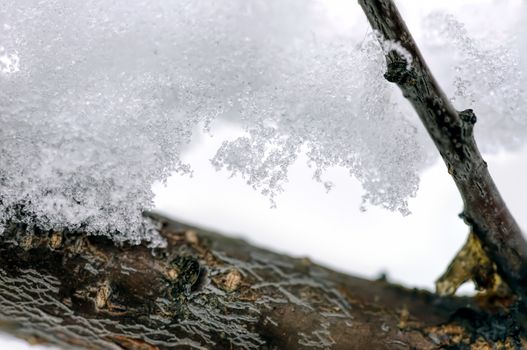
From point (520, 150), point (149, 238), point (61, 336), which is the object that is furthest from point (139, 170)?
point (520, 150)

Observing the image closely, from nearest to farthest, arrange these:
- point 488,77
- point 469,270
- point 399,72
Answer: point 399,72 < point 469,270 < point 488,77

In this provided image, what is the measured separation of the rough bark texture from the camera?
606 mm

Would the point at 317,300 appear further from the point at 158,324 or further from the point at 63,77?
the point at 63,77

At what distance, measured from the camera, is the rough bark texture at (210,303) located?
23.9 inches

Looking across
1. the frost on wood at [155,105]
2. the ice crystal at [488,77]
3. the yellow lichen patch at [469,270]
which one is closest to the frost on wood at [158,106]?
the frost on wood at [155,105]

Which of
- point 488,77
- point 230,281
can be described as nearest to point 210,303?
point 230,281

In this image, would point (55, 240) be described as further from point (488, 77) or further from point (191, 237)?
point (488, 77)

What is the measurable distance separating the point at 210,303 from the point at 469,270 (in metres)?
0.35

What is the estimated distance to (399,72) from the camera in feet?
1.89

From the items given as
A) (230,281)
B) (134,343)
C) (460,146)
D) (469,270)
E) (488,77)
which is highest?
(488,77)

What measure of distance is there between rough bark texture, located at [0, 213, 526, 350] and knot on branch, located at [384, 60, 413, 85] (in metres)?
0.24

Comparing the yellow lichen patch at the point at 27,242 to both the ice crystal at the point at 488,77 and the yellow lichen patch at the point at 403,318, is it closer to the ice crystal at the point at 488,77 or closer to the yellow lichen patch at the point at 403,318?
the yellow lichen patch at the point at 403,318

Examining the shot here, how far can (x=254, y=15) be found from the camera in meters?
0.90

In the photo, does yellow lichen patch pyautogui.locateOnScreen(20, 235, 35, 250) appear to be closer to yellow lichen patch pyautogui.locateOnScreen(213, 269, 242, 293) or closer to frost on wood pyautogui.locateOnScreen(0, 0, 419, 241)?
frost on wood pyautogui.locateOnScreen(0, 0, 419, 241)
